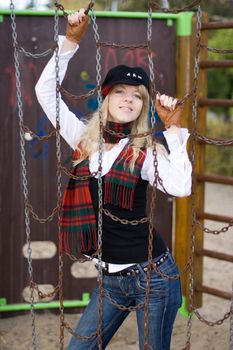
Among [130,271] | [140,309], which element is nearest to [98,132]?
[130,271]

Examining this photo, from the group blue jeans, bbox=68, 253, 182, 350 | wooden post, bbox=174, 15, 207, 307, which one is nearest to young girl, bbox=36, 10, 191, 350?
blue jeans, bbox=68, 253, 182, 350

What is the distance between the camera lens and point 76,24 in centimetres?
196

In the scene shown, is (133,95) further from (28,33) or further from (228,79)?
(228,79)

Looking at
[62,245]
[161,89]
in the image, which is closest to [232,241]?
[161,89]

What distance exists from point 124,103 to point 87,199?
15.1 inches

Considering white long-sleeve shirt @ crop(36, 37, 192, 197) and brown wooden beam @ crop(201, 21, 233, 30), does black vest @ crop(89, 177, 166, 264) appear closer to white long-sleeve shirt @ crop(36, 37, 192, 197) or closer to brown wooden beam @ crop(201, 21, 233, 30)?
white long-sleeve shirt @ crop(36, 37, 192, 197)

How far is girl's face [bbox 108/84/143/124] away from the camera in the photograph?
209 cm

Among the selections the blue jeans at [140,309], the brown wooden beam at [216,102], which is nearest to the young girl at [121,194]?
the blue jeans at [140,309]

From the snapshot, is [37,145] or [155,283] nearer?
[155,283]

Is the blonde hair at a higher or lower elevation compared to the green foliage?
higher

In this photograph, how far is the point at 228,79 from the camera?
12.2m

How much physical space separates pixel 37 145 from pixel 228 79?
9.36 m

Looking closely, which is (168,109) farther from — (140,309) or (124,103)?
(140,309)

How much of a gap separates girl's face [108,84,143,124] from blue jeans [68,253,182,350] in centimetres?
55
